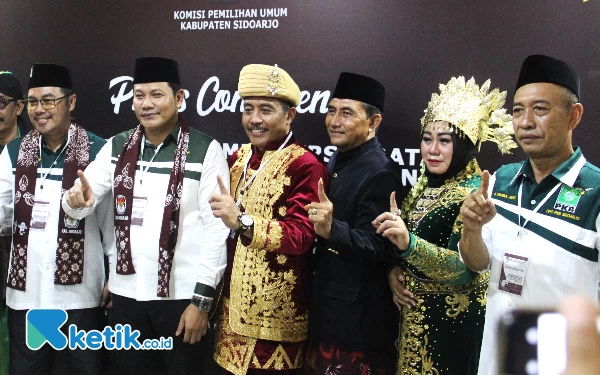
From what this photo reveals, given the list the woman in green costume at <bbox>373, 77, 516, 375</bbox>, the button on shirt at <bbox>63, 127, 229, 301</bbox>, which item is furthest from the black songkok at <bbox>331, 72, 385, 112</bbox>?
the button on shirt at <bbox>63, 127, 229, 301</bbox>

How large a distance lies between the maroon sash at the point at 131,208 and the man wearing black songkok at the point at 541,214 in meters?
1.33

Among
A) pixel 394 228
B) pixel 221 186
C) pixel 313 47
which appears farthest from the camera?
pixel 313 47

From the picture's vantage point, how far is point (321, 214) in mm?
2162

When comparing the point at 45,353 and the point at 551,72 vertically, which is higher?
the point at 551,72

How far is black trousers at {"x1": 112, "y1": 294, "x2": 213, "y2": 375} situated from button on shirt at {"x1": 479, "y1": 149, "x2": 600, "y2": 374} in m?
1.37

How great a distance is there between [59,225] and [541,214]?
7.42 feet

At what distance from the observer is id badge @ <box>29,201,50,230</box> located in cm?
282

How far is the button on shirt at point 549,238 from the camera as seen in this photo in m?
1.83

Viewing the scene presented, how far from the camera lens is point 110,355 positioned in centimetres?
300

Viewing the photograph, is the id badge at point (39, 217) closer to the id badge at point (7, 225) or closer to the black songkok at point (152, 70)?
the id badge at point (7, 225)

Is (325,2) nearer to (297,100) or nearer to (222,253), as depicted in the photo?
(297,100)

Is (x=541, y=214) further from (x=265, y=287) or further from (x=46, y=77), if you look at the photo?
(x=46, y=77)

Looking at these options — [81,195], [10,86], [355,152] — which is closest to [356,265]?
[355,152]

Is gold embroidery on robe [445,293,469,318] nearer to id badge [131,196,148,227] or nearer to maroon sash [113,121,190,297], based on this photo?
maroon sash [113,121,190,297]
